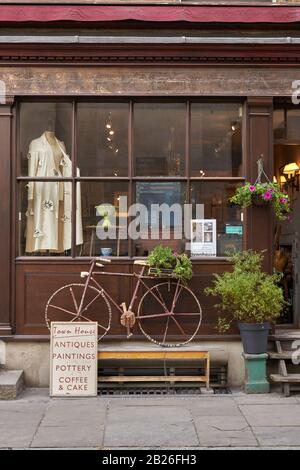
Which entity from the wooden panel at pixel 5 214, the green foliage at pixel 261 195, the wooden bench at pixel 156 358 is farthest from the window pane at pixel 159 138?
the wooden bench at pixel 156 358

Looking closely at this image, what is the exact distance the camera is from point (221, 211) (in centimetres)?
888

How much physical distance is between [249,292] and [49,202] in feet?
10.3

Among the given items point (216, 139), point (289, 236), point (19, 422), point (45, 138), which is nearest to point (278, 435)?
point (19, 422)

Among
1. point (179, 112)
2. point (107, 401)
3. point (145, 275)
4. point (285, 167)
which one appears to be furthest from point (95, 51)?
point (107, 401)

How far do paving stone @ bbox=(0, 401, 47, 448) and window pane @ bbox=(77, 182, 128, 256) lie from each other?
242 cm

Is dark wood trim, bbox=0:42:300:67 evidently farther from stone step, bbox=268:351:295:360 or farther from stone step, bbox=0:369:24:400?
stone step, bbox=0:369:24:400

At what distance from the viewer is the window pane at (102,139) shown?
8805mm

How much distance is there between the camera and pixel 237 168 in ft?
29.1

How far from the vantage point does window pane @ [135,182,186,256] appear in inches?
347

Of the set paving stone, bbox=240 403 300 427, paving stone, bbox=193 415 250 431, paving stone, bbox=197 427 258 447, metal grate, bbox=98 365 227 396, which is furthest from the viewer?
metal grate, bbox=98 365 227 396

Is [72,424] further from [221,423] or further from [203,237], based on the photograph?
[203,237]

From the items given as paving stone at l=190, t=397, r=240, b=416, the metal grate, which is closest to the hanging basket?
the metal grate

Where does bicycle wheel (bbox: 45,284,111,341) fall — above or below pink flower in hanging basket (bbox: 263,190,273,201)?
below

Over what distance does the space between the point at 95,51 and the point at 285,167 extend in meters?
3.91
